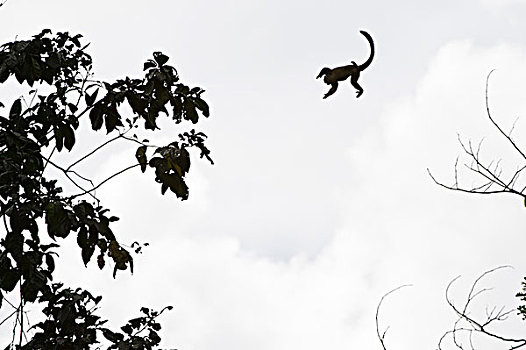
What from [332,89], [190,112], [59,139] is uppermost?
[190,112]

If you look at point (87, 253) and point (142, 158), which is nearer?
point (87, 253)

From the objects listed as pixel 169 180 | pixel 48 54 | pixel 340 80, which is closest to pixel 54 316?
pixel 169 180

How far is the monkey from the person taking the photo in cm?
71

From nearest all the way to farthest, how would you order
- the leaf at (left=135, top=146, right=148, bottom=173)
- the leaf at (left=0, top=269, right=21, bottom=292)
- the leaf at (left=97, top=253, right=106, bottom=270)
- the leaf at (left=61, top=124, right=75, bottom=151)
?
1. the leaf at (left=0, top=269, right=21, bottom=292)
2. the leaf at (left=97, top=253, right=106, bottom=270)
3. the leaf at (left=135, top=146, right=148, bottom=173)
4. the leaf at (left=61, top=124, right=75, bottom=151)

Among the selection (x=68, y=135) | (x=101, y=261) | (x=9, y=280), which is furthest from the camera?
(x=68, y=135)

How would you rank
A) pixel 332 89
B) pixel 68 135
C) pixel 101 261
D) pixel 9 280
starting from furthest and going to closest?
pixel 68 135, pixel 101 261, pixel 9 280, pixel 332 89

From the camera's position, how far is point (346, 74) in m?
0.73

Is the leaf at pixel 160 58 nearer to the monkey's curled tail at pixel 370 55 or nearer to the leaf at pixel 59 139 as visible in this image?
the leaf at pixel 59 139

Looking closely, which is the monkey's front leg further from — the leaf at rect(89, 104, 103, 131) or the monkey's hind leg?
the leaf at rect(89, 104, 103, 131)

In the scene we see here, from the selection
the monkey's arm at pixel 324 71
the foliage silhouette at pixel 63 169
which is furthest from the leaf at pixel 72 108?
the monkey's arm at pixel 324 71

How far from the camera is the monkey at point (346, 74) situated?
2.34 feet

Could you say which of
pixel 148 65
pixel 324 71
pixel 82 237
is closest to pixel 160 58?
pixel 148 65

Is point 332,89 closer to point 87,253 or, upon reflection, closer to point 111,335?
point 87,253

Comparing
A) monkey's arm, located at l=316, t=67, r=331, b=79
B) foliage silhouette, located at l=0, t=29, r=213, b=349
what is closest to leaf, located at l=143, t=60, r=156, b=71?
foliage silhouette, located at l=0, t=29, r=213, b=349
